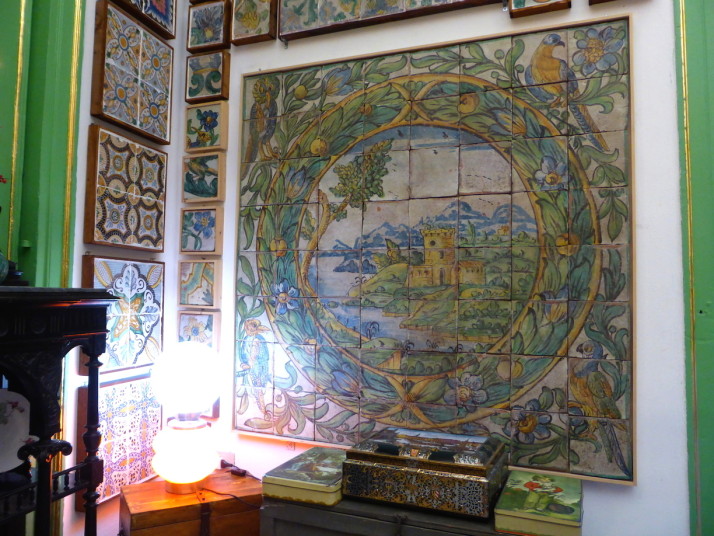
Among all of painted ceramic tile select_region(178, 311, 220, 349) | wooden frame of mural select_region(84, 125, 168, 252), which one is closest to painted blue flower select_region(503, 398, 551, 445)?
painted ceramic tile select_region(178, 311, 220, 349)

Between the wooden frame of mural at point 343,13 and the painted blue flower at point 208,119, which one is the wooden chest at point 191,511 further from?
the wooden frame of mural at point 343,13

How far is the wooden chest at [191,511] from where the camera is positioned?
1.81 meters

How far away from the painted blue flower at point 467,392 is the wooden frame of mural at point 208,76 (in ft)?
5.23

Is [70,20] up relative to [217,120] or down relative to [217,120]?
up

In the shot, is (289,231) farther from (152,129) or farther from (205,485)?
(205,485)

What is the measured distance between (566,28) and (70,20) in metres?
1.78

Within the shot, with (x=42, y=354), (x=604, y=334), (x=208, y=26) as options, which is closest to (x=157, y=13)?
(x=208, y=26)

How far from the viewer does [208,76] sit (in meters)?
2.42

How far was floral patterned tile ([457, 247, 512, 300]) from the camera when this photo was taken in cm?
193

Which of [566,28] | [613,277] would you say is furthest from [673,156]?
[566,28]

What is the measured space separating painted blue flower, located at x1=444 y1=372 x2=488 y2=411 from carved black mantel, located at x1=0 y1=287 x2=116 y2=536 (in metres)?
1.21

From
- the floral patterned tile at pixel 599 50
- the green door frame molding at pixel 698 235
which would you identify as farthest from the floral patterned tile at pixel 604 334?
the floral patterned tile at pixel 599 50

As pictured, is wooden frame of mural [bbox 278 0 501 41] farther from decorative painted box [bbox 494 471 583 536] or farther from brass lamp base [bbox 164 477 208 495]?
brass lamp base [bbox 164 477 208 495]

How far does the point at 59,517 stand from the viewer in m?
1.84
